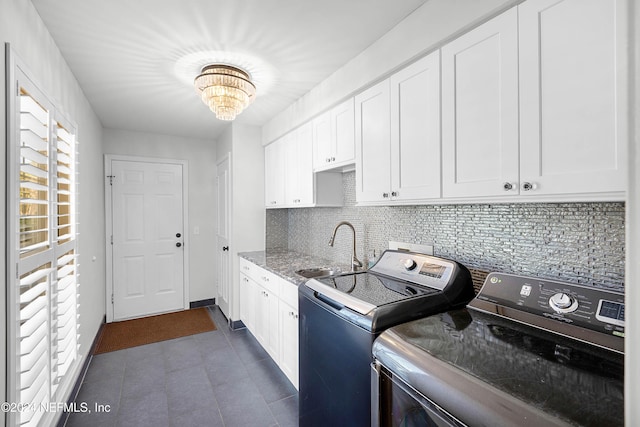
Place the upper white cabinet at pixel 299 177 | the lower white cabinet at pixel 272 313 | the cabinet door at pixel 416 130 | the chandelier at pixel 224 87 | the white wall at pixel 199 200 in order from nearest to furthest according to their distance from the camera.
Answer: the cabinet door at pixel 416 130 < the chandelier at pixel 224 87 < the lower white cabinet at pixel 272 313 < the upper white cabinet at pixel 299 177 < the white wall at pixel 199 200

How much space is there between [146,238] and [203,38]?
289cm

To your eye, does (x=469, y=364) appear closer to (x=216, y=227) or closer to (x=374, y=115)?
(x=374, y=115)

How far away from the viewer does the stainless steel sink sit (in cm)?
240

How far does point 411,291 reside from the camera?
1.49 metres

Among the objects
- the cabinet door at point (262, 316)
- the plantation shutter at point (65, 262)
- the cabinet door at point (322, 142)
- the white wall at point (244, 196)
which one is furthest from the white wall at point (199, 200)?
the cabinet door at point (322, 142)

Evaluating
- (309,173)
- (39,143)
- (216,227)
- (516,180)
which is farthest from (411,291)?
(216,227)

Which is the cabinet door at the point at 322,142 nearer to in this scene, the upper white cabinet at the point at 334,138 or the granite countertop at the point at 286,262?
the upper white cabinet at the point at 334,138

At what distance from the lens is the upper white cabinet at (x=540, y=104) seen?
926 millimetres

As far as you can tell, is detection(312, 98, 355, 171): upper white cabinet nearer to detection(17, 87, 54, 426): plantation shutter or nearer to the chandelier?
the chandelier

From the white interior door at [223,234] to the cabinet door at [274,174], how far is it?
44 centimetres

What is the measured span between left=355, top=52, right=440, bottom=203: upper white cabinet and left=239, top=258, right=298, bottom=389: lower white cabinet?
0.94 metres

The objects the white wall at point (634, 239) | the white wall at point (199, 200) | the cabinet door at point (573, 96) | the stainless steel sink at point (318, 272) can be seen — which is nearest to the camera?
the white wall at point (634, 239)

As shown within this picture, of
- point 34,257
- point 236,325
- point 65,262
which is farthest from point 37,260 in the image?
point 236,325

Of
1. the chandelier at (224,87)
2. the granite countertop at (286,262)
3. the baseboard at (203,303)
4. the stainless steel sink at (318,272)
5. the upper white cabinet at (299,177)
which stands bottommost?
the baseboard at (203,303)
